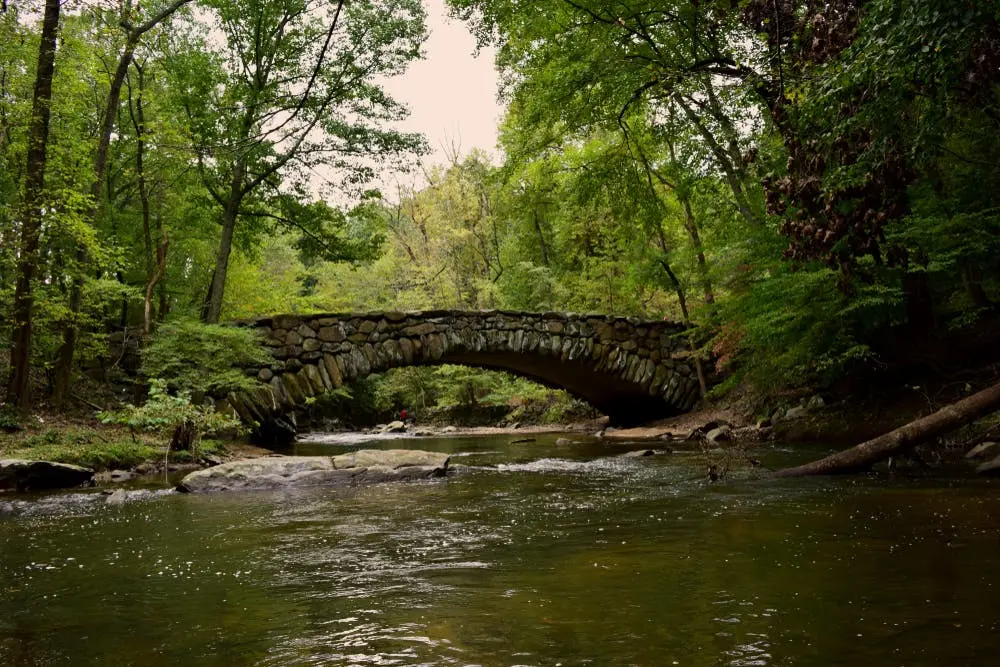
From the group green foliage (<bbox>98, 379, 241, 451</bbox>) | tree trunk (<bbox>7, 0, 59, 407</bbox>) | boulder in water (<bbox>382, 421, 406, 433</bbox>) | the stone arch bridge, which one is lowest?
boulder in water (<bbox>382, 421, 406, 433</bbox>)

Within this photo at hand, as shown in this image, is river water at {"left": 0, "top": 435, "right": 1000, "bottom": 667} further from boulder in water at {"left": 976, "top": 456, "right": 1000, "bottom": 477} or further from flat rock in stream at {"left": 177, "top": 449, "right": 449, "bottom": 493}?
flat rock in stream at {"left": 177, "top": 449, "right": 449, "bottom": 493}

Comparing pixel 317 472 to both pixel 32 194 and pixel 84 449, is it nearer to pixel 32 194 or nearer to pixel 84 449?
pixel 84 449

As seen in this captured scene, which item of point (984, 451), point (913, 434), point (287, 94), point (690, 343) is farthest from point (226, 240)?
point (984, 451)

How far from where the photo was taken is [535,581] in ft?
9.75

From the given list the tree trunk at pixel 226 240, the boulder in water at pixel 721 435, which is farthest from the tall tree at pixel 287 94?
the boulder in water at pixel 721 435

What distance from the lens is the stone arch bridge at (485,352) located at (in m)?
12.3

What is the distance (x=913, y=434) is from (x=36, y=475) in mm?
8689

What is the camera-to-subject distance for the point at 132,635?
2.40m

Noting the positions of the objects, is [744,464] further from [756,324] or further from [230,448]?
[230,448]

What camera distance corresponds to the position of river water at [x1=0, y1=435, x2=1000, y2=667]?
6.89 ft

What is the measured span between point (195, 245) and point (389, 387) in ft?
46.4

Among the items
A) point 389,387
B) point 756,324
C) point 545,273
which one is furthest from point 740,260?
point 389,387

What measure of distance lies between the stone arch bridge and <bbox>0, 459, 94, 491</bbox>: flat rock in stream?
3.75 metres

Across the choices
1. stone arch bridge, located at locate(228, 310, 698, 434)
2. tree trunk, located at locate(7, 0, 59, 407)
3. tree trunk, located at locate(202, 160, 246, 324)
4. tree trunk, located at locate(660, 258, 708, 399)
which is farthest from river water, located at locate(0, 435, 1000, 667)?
tree trunk, located at locate(660, 258, 708, 399)
